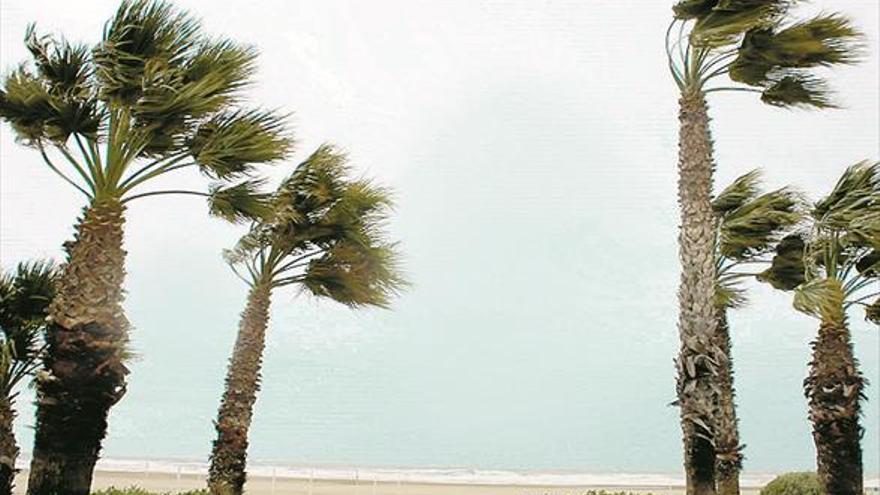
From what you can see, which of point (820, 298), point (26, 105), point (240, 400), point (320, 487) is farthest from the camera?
point (320, 487)

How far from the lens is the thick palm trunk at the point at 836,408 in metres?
11.9

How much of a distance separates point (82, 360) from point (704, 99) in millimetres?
8303

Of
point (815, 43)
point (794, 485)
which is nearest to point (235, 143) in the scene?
point (815, 43)

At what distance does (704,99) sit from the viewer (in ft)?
37.6

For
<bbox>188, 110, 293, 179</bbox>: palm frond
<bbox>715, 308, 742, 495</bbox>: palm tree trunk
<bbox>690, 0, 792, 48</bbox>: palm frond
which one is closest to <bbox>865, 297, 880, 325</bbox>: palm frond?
<bbox>715, 308, 742, 495</bbox>: palm tree trunk

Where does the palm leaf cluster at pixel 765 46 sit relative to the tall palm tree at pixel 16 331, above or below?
above

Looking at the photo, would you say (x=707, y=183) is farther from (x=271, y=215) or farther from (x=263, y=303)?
(x=263, y=303)

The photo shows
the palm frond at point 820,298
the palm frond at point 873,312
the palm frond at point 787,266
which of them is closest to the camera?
the palm frond at point 820,298

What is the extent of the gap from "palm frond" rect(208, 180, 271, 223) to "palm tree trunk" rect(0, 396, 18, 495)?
12.1ft

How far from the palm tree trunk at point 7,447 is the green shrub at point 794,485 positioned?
12.0m

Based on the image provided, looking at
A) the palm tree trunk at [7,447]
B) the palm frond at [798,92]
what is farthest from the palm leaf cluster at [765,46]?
the palm tree trunk at [7,447]

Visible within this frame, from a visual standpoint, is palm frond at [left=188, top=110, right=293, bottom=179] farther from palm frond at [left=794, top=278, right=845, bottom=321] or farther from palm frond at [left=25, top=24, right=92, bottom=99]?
palm frond at [left=794, top=278, right=845, bottom=321]

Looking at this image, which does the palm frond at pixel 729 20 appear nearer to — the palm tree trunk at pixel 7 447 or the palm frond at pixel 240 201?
the palm frond at pixel 240 201

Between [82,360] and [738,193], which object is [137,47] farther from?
Answer: [738,193]
